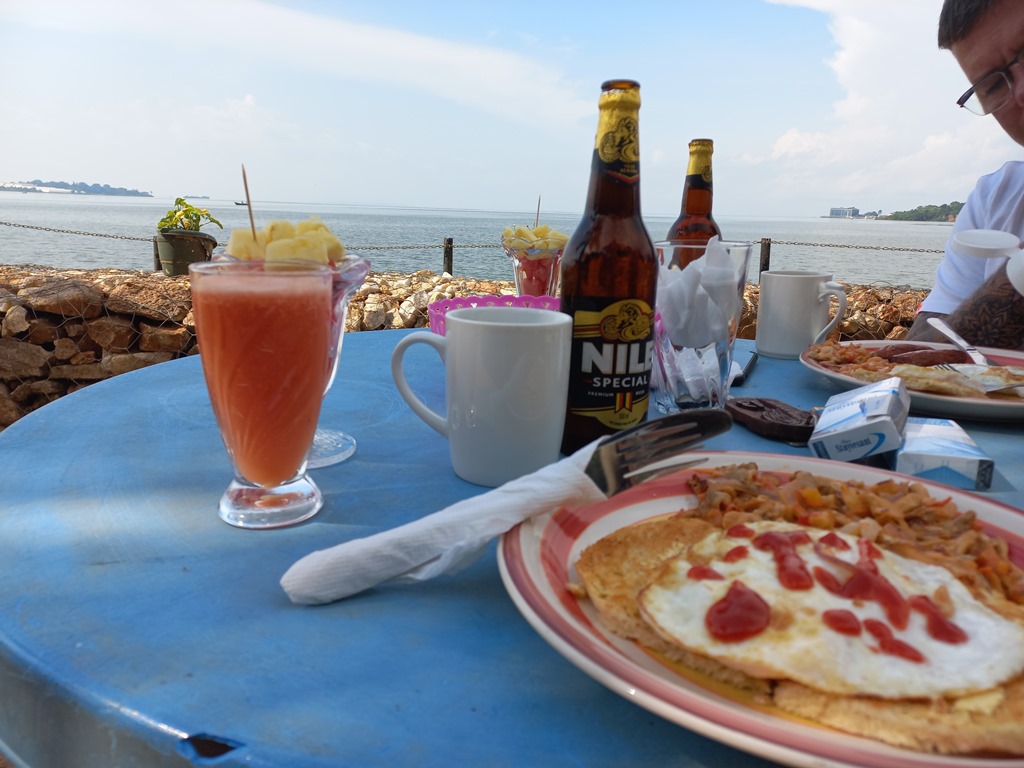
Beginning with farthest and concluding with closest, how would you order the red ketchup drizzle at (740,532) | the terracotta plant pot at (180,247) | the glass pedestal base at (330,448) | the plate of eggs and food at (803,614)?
1. the terracotta plant pot at (180,247)
2. the glass pedestal base at (330,448)
3. the red ketchup drizzle at (740,532)
4. the plate of eggs and food at (803,614)

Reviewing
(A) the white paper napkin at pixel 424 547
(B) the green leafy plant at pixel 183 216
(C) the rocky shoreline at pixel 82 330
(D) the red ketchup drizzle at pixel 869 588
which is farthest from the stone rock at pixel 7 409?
(D) the red ketchup drizzle at pixel 869 588

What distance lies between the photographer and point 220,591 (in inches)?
27.3

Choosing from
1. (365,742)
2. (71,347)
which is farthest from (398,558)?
(71,347)

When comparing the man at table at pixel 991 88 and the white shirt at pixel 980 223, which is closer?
the man at table at pixel 991 88

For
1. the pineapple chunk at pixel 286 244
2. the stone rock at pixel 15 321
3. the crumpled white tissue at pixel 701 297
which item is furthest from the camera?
the stone rock at pixel 15 321

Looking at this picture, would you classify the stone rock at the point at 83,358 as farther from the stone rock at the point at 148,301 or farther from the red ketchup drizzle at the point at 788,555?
the red ketchup drizzle at the point at 788,555

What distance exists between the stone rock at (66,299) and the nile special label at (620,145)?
16.1 feet

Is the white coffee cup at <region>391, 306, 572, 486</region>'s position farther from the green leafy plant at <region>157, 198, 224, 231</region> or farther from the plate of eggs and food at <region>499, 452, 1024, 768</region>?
the green leafy plant at <region>157, 198, 224, 231</region>

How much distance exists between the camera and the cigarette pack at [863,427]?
3.36ft

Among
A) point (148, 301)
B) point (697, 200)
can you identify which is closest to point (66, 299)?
point (148, 301)

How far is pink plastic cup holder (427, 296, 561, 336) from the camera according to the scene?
55.4 inches

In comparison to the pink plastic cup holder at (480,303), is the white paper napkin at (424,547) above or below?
below

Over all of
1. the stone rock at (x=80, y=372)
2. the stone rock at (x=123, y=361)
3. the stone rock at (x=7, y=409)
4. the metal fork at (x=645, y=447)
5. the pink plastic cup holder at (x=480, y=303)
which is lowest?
the stone rock at (x=7, y=409)

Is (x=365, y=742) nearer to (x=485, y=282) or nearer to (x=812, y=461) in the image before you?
(x=812, y=461)
